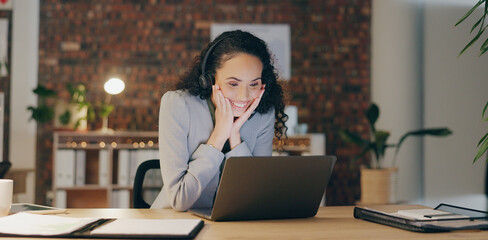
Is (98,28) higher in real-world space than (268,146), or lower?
higher

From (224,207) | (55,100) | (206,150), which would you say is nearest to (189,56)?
(55,100)

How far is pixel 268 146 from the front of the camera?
218cm

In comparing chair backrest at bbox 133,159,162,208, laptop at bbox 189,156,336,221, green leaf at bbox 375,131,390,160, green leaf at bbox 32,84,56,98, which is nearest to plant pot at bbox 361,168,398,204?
green leaf at bbox 375,131,390,160

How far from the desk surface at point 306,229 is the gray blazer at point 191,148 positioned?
0.23m

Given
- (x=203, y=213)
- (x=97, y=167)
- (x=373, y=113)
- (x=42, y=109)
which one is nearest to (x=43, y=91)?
(x=42, y=109)

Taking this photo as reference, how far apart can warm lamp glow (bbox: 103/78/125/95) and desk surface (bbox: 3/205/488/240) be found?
3329 millimetres

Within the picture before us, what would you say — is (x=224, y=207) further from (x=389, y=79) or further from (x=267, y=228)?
(x=389, y=79)

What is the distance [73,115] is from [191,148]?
3.04m

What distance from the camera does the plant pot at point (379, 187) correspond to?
14.1 ft

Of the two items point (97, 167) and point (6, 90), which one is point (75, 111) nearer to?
point (97, 167)

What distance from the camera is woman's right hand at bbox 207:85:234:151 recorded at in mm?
1910

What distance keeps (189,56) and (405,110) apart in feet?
6.81

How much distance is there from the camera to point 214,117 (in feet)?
6.77

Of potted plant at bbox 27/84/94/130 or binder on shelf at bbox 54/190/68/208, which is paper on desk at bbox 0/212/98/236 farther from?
potted plant at bbox 27/84/94/130
